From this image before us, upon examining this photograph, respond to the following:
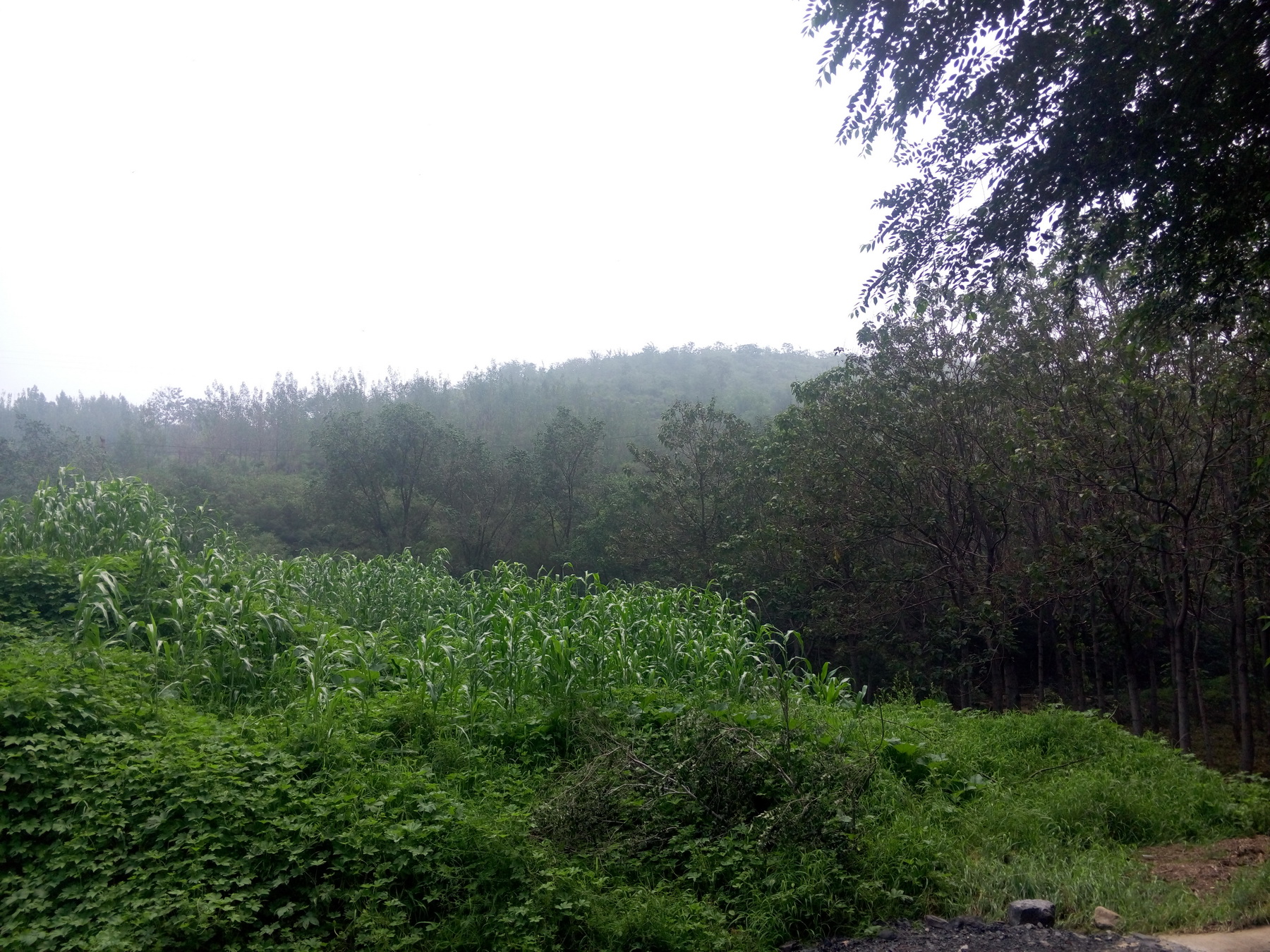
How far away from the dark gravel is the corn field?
2395mm

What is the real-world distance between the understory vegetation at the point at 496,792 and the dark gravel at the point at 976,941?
11 cm

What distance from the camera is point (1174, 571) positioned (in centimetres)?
918

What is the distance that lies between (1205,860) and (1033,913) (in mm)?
1514

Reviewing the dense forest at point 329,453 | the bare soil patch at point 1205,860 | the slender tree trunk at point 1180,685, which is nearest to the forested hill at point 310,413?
the dense forest at point 329,453

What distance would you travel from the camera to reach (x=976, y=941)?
3459mm

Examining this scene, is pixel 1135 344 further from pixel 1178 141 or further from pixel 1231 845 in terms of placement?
pixel 1231 845

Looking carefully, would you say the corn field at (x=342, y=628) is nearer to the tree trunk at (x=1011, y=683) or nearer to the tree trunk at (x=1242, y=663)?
the tree trunk at (x=1242, y=663)

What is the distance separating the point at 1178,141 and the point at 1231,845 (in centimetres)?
398

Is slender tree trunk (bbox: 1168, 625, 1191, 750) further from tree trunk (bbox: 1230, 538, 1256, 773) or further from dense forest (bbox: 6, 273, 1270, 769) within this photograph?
tree trunk (bbox: 1230, 538, 1256, 773)

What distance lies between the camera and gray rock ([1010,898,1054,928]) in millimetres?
3598

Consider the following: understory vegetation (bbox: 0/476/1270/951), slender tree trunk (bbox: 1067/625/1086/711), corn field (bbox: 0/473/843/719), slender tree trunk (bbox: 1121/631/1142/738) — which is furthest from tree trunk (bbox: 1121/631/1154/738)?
corn field (bbox: 0/473/843/719)

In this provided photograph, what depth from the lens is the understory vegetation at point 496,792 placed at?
3508 mm

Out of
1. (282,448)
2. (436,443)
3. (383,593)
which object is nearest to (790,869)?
(383,593)

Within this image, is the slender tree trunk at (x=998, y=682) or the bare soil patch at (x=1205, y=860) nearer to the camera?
the bare soil patch at (x=1205, y=860)
